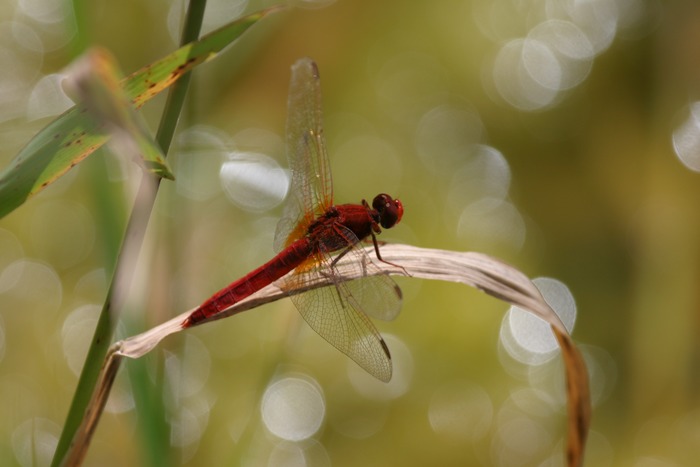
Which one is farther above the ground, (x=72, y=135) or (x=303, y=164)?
(x=303, y=164)

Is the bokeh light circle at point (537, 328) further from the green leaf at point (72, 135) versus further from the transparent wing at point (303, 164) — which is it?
the green leaf at point (72, 135)

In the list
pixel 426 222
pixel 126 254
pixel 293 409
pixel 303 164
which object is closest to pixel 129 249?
pixel 126 254

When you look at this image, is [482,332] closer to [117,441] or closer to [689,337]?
[689,337]

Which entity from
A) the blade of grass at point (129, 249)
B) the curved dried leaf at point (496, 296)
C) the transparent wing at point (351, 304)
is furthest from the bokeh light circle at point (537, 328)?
the blade of grass at point (129, 249)

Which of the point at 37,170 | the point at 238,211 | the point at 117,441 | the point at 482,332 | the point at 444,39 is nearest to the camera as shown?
the point at 37,170

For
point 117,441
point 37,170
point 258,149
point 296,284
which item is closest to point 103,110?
point 37,170

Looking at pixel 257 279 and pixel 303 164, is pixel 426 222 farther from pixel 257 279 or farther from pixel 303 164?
pixel 257 279
